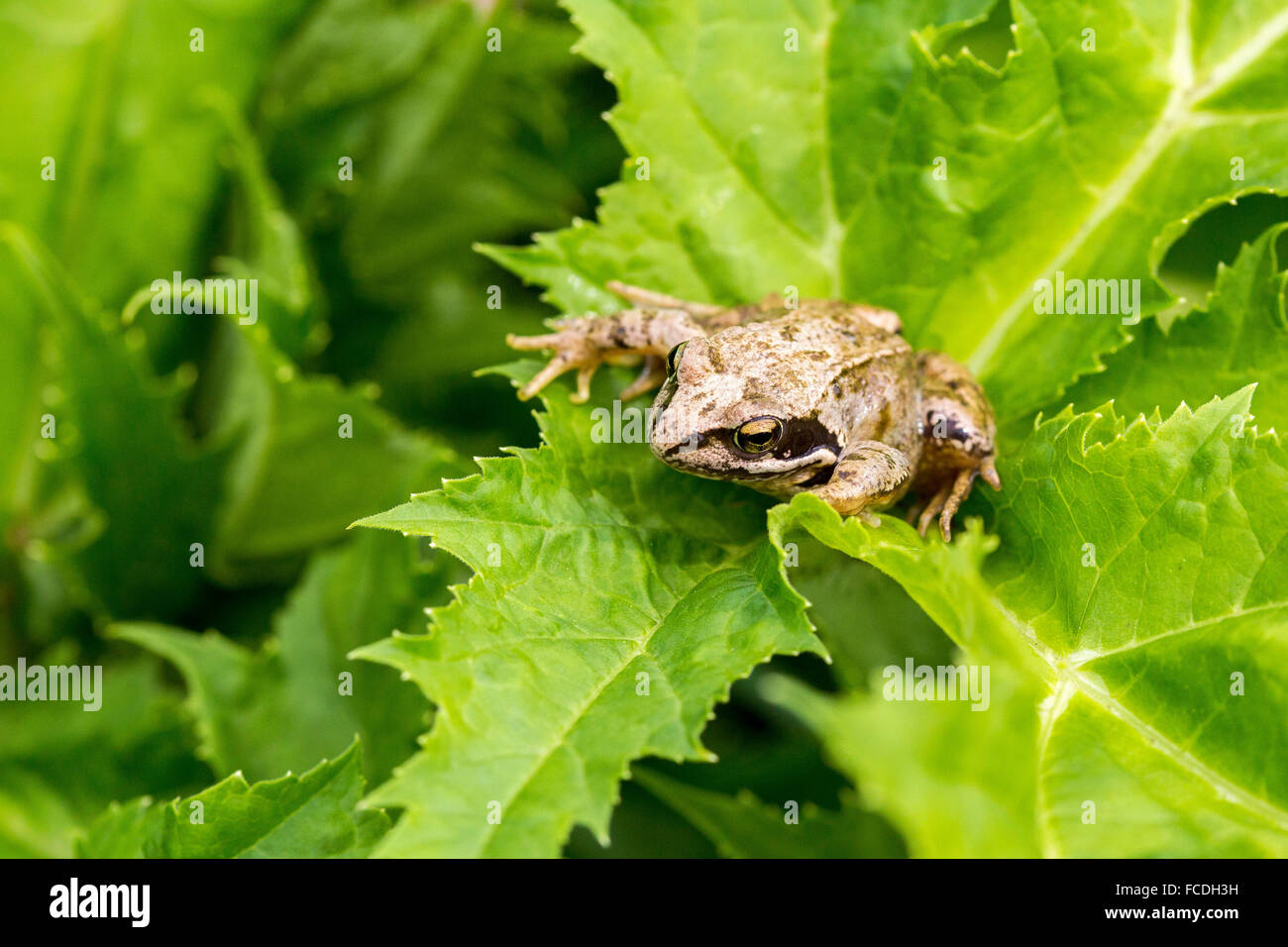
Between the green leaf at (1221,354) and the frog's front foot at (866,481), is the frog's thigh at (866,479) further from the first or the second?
the green leaf at (1221,354)

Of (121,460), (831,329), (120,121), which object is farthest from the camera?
(120,121)

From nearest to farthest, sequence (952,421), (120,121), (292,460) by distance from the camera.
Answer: (952,421) < (292,460) < (120,121)

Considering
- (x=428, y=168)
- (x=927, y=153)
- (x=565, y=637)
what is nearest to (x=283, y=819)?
(x=565, y=637)

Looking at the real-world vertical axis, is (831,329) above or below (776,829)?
above

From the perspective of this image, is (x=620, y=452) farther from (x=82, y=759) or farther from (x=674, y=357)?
(x=82, y=759)

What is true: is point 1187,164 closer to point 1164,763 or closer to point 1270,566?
point 1270,566

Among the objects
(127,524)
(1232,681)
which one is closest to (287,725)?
(127,524)

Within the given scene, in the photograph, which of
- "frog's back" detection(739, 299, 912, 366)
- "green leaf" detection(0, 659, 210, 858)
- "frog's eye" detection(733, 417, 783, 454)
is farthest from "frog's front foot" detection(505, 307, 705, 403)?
"green leaf" detection(0, 659, 210, 858)
